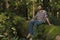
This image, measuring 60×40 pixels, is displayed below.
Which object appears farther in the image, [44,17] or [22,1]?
[22,1]

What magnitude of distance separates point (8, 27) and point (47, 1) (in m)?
3.21

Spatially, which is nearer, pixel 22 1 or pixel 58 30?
pixel 58 30

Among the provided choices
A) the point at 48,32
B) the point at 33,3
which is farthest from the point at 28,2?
the point at 48,32

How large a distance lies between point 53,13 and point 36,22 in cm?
269

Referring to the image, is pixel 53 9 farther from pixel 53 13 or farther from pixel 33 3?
pixel 33 3

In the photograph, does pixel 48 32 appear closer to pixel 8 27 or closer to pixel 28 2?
pixel 8 27

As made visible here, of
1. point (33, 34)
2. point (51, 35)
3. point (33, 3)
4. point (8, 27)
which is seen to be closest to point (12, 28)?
point (8, 27)

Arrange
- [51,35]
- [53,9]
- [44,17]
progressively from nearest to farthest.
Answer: [51,35] < [44,17] < [53,9]

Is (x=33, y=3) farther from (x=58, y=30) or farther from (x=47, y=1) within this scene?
(x=58, y=30)

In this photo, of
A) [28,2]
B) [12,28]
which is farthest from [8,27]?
[28,2]

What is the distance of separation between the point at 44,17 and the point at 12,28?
4.12ft

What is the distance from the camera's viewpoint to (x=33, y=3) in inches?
440

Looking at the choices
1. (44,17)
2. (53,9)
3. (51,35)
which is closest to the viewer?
(51,35)

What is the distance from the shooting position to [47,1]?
1159 centimetres
